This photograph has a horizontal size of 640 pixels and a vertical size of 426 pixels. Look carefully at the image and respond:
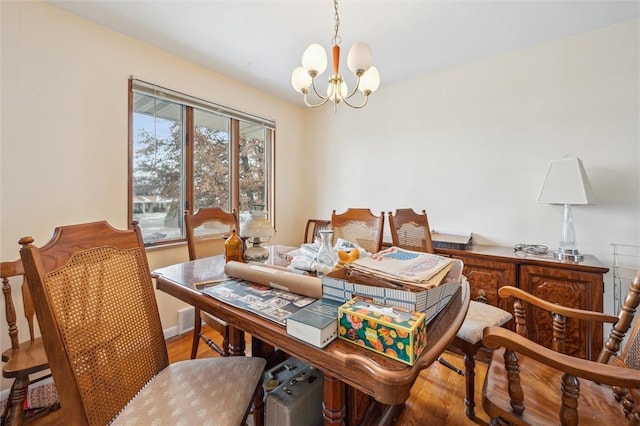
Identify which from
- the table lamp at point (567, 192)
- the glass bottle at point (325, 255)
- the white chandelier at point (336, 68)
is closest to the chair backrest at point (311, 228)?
the white chandelier at point (336, 68)

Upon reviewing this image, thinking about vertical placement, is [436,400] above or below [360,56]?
below

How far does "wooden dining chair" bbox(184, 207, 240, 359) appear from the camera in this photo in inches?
72.8

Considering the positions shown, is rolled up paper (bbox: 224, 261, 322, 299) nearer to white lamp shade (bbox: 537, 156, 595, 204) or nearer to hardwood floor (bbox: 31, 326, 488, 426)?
hardwood floor (bbox: 31, 326, 488, 426)

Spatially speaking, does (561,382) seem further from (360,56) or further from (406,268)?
(360,56)

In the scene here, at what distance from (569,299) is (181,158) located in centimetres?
327

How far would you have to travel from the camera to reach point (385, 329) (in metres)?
0.63

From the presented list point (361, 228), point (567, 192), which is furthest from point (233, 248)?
point (567, 192)

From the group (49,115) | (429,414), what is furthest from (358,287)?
(49,115)

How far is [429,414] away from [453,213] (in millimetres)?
1766

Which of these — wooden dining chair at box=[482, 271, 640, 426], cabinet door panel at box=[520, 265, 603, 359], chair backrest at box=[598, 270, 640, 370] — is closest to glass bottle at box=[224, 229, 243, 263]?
wooden dining chair at box=[482, 271, 640, 426]

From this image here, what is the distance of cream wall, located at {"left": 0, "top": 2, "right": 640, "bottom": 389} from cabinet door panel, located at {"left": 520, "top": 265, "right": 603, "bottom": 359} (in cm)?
49

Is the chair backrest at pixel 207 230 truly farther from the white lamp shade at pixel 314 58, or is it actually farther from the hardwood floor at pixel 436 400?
the white lamp shade at pixel 314 58

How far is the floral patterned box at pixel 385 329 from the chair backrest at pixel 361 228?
130cm

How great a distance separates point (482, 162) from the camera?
2537mm
